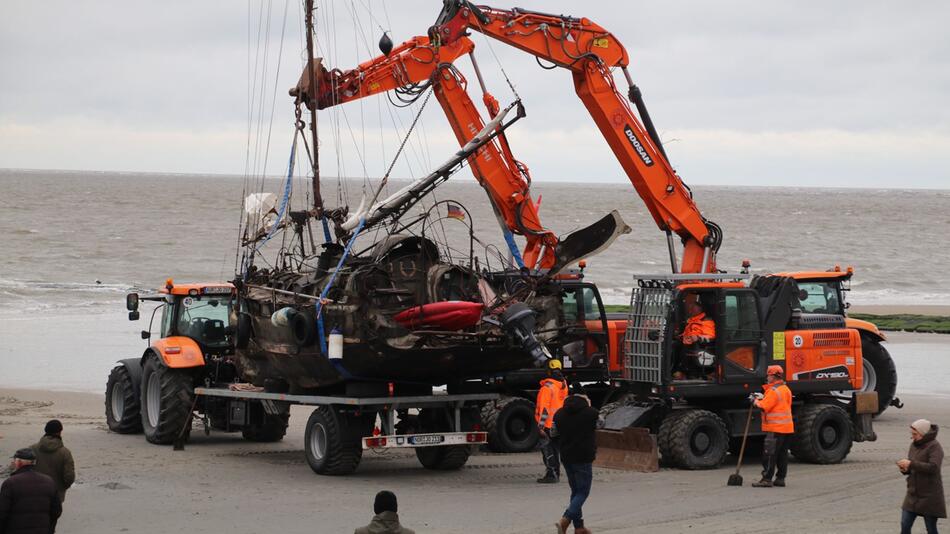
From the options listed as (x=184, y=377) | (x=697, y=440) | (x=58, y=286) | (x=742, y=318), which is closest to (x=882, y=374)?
(x=742, y=318)

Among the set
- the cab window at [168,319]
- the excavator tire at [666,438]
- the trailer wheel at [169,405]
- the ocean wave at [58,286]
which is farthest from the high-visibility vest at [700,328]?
the ocean wave at [58,286]

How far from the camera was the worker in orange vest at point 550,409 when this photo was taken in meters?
15.6

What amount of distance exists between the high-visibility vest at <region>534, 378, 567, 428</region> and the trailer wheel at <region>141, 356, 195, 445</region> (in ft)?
19.1

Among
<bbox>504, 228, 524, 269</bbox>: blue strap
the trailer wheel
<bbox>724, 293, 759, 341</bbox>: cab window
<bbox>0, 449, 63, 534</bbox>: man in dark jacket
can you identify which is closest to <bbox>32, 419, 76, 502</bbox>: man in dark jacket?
<bbox>0, 449, 63, 534</bbox>: man in dark jacket

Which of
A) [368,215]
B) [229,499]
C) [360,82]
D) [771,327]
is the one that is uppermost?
[360,82]

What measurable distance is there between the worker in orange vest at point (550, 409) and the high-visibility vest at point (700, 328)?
7.70 feet

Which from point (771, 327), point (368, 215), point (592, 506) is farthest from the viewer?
point (771, 327)

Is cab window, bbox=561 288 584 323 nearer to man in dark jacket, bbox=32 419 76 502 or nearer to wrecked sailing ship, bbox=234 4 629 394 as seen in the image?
wrecked sailing ship, bbox=234 4 629 394

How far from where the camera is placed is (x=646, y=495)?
14.7m

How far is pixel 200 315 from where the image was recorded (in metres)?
20.3

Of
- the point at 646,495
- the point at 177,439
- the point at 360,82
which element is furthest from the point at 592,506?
the point at 360,82

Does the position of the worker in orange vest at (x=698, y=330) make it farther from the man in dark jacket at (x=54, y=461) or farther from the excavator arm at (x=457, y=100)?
the man in dark jacket at (x=54, y=461)

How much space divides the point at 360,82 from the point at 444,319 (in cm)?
866

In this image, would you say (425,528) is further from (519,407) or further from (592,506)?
(519,407)
